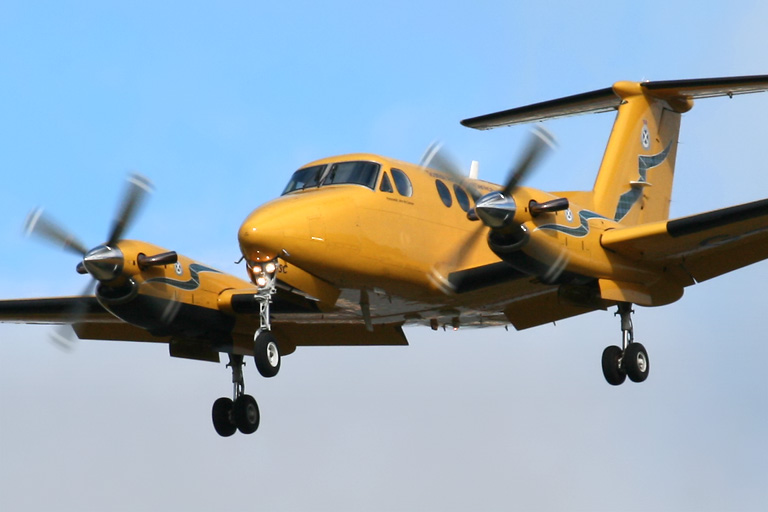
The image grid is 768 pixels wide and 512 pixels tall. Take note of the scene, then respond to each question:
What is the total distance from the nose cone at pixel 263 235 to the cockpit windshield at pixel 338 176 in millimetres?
1320

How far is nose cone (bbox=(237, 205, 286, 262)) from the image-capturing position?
1731 centimetres

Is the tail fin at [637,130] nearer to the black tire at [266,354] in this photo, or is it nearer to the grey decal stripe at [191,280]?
the grey decal stripe at [191,280]

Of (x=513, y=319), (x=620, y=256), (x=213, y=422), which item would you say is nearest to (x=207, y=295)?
(x=213, y=422)

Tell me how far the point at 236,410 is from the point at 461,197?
537cm

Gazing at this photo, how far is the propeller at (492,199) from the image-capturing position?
17562 mm

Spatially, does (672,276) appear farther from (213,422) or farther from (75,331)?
(75,331)

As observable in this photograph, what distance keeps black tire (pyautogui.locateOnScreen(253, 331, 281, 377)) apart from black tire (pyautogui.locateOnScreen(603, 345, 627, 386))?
5340mm

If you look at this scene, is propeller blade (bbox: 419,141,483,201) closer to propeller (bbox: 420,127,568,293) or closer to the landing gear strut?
propeller (bbox: 420,127,568,293)

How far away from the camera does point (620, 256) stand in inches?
763

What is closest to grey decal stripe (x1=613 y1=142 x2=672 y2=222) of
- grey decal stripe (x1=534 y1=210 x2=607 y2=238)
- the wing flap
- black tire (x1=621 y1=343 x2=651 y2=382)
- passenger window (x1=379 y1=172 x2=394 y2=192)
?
grey decal stripe (x1=534 y1=210 x2=607 y2=238)

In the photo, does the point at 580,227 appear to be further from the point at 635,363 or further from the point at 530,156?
the point at 635,363

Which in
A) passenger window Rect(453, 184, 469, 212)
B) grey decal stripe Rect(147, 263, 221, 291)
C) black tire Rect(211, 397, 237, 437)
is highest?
passenger window Rect(453, 184, 469, 212)

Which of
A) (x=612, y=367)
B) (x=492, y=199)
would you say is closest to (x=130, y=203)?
(x=492, y=199)

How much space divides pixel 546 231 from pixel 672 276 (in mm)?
3101
